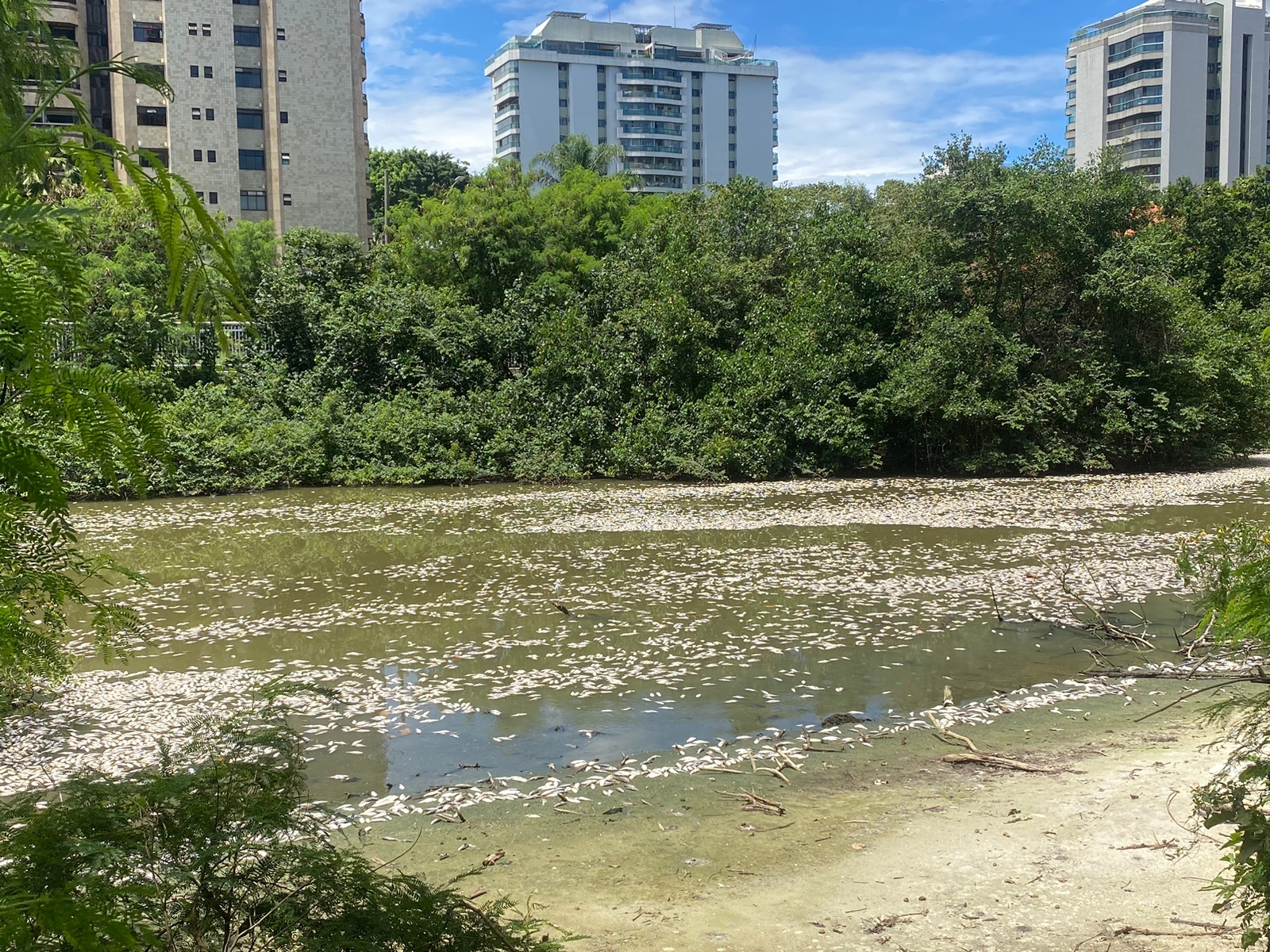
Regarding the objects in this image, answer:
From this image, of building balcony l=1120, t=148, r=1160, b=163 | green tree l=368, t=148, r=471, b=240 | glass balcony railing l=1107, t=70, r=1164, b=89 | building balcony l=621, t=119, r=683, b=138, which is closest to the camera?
green tree l=368, t=148, r=471, b=240

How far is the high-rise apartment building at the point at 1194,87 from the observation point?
250 feet

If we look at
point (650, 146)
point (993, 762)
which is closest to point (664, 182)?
point (650, 146)

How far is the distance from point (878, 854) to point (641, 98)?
349ft

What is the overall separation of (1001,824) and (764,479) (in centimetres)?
1781

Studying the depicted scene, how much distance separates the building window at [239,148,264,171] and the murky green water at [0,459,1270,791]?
3758 centimetres

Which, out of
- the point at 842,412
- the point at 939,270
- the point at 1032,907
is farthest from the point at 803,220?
the point at 1032,907

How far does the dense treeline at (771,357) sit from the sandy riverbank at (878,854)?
1658 centimetres

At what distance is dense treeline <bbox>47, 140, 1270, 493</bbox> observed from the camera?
23594 mm

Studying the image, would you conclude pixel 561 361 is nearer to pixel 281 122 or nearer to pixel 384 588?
pixel 384 588

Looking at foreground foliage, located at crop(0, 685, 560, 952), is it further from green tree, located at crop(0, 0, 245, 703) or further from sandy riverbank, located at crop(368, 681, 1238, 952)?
sandy riverbank, located at crop(368, 681, 1238, 952)

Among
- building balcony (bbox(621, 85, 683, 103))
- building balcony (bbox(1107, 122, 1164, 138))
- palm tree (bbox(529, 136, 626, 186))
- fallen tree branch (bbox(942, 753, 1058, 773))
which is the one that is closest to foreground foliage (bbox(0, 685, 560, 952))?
fallen tree branch (bbox(942, 753, 1058, 773))

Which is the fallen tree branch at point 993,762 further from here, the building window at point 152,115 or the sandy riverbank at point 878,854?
the building window at point 152,115

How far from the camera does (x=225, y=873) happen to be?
115 inches

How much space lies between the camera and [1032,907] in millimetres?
4934
